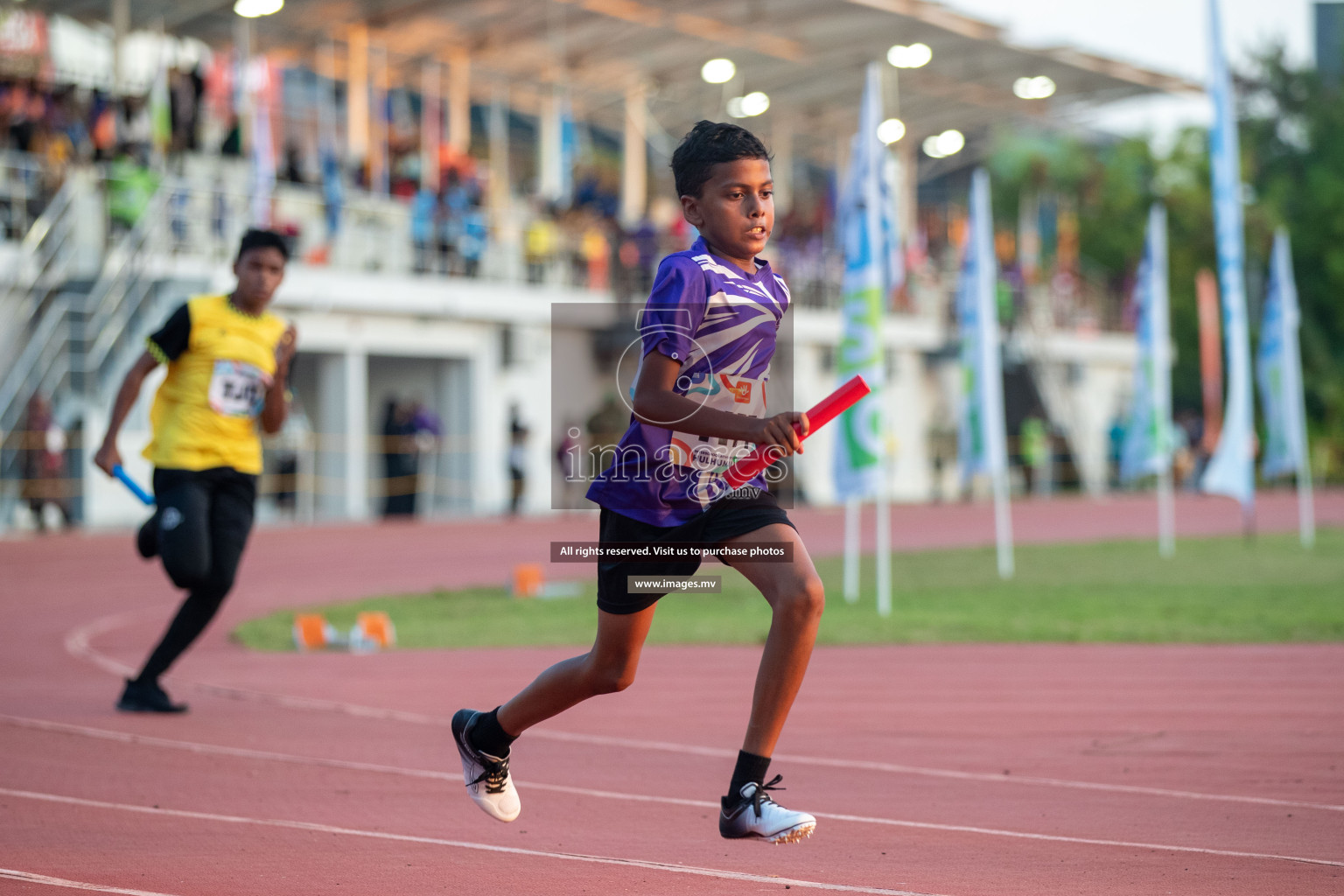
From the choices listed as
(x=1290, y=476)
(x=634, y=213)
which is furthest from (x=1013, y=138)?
(x=634, y=213)

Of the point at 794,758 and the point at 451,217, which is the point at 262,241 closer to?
the point at 794,758

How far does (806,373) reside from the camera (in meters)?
37.5

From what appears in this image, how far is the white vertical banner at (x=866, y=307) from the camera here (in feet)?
41.5

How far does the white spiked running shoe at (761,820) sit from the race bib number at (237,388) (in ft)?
13.7

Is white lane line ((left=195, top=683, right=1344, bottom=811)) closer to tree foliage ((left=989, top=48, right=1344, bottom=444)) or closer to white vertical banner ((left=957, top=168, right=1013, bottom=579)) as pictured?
white vertical banner ((left=957, top=168, right=1013, bottom=579))

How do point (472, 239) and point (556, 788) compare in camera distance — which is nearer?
point (556, 788)

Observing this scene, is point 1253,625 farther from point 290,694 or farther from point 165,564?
point 165,564

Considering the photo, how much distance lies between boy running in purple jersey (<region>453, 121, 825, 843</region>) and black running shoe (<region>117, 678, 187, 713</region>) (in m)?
3.82

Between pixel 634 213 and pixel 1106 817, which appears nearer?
pixel 1106 817

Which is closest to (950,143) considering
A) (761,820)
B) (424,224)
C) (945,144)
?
(945,144)

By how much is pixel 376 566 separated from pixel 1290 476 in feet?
111

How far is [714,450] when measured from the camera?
4656 millimetres

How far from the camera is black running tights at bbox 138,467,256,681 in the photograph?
751cm

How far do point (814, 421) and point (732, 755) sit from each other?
2.89m
